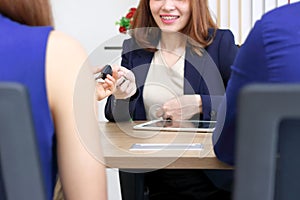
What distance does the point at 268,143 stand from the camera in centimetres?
49

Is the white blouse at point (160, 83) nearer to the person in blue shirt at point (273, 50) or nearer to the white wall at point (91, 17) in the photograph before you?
the person in blue shirt at point (273, 50)

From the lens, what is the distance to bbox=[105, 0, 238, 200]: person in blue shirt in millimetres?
1481

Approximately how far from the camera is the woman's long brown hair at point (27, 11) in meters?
0.69

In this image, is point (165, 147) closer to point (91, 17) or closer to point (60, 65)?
point (60, 65)

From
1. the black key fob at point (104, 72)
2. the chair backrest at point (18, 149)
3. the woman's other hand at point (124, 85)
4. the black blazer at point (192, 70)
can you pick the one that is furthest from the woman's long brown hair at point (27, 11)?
the black blazer at point (192, 70)

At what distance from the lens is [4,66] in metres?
0.62

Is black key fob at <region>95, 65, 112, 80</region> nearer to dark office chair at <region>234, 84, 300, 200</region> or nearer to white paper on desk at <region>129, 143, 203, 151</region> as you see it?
white paper on desk at <region>129, 143, 203, 151</region>

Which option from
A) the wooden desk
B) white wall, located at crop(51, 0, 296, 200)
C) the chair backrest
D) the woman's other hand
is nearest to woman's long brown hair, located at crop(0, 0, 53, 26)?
the chair backrest

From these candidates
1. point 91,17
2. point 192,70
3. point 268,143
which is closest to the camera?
point 268,143

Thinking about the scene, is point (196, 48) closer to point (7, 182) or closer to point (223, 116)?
point (223, 116)

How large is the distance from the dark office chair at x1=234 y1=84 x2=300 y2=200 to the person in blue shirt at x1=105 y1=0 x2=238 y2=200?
2.94ft

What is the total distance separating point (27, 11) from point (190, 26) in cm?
115

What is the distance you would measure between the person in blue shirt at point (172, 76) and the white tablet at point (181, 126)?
0.04 metres

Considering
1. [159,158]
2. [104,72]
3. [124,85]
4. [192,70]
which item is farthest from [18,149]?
[192,70]
